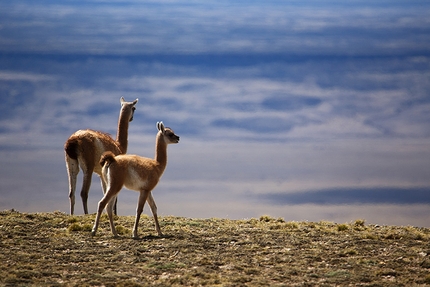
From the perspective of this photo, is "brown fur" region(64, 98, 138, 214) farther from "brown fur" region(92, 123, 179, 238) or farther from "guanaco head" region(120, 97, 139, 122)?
"brown fur" region(92, 123, 179, 238)

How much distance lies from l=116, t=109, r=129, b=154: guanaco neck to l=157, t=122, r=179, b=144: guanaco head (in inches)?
178

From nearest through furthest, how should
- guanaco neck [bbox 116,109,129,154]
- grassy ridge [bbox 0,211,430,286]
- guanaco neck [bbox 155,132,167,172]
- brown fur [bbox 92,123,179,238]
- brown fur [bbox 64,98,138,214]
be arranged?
grassy ridge [bbox 0,211,430,286]
brown fur [bbox 92,123,179,238]
guanaco neck [bbox 155,132,167,172]
brown fur [bbox 64,98,138,214]
guanaco neck [bbox 116,109,129,154]

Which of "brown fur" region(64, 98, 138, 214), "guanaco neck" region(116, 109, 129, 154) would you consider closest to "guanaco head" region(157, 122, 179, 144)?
"brown fur" region(64, 98, 138, 214)

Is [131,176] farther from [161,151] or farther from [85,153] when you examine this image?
[85,153]

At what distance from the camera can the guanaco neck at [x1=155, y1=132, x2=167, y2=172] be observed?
17.0m

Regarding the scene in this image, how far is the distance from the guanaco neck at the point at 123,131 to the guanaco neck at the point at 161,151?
450 cm

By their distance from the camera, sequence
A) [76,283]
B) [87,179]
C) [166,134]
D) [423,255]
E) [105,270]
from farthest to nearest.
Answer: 1. [87,179]
2. [166,134]
3. [423,255]
4. [105,270]
5. [76,283]

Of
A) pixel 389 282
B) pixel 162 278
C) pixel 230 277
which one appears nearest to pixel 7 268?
pixel 162 278

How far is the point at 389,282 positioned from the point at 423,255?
267cm

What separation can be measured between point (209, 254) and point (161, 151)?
3.49 meters

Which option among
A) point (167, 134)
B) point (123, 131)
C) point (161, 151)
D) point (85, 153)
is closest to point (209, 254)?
point (161, 151)

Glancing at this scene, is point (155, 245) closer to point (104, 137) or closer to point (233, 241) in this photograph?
point (233, 241)

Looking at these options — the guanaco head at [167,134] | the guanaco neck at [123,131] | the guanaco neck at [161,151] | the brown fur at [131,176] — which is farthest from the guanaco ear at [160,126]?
the guanaco neck at [123,131]

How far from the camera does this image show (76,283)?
1290cm
